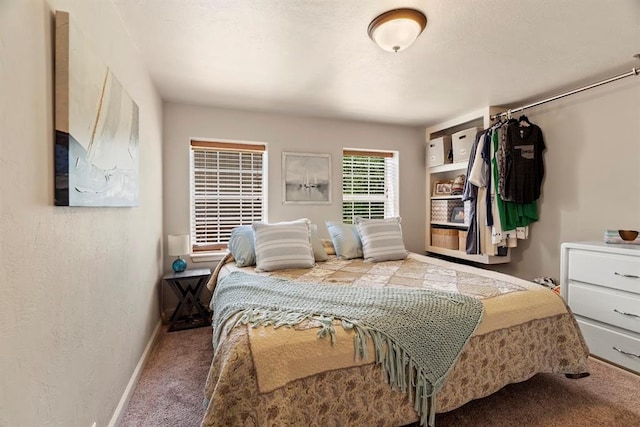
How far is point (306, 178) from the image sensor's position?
3568 millimetres

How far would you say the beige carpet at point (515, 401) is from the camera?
5.33 ft

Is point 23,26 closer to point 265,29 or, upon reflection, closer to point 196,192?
point 265,29

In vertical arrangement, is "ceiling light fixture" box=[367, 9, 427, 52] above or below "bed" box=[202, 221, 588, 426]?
above

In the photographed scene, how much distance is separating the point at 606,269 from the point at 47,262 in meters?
3.18

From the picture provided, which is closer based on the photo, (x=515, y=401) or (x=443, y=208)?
(x=515, y=401)

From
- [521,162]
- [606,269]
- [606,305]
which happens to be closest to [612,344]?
[606,305]

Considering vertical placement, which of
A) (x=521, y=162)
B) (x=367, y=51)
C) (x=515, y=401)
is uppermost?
(x=367, y=51)

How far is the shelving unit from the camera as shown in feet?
10.6

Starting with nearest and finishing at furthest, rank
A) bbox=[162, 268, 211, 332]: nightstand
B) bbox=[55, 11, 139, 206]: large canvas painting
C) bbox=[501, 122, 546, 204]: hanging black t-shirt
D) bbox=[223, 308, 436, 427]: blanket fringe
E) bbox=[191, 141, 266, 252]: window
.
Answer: bbox=[55, 11, 139, 206]: large canvas painting
bbox=[223, 308, 436, 427]: blanket fringe
bbox=[162, 268, 211, 332]: nightstand
bbox=[501, 122, 546, 204]: hanging black t-shirt
bbox=[191, 141, 266, 252]: window

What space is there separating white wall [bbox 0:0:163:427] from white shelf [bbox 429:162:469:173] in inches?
128

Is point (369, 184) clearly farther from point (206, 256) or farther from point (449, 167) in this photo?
point (206, 256)

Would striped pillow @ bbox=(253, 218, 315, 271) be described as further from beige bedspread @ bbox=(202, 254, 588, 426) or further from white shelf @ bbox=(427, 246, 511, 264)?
white shelf @ bbox=(427, 246, 511, 264)

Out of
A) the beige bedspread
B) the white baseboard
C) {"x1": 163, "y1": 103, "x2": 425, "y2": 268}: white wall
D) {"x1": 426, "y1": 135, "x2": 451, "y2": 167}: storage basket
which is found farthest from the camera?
{"x1": 426, "y1": 135, "x2": 451, "y2": 167}: storage basket

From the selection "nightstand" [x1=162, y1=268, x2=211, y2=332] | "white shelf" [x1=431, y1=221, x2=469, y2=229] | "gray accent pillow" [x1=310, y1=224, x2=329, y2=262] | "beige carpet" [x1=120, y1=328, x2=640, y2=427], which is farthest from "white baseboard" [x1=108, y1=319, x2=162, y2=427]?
"white shelf" [x1=431, y1=221, x2=469, y2=229]
